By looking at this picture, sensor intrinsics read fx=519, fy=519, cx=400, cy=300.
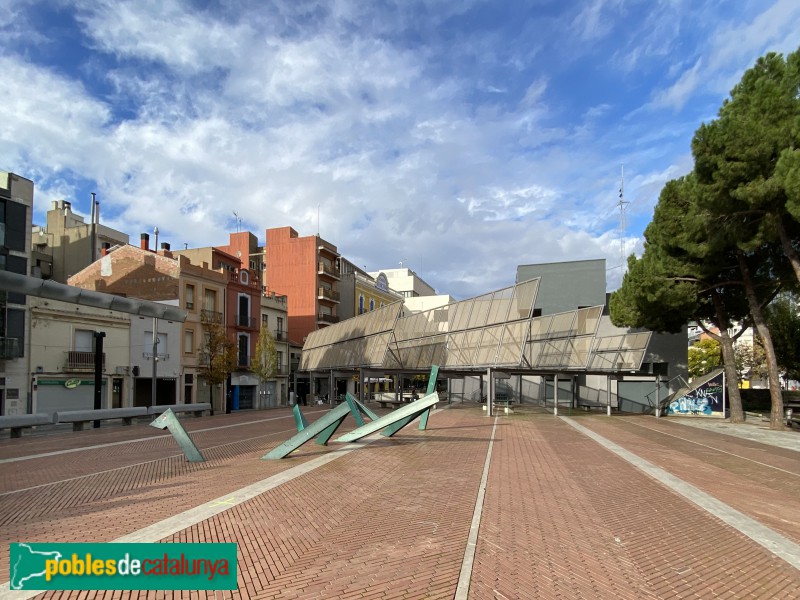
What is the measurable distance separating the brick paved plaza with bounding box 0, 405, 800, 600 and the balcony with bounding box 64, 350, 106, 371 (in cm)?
1492

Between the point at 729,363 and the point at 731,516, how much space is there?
23.3 metres

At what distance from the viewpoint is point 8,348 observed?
80.9 ft

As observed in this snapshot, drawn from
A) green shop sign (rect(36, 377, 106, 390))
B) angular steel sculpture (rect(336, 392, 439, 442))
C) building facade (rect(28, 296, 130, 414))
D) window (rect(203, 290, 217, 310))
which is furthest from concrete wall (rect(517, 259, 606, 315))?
angular steel sculpture (rect(336, 392, 439, 442))

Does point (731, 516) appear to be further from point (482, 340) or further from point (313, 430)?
point (482, 340)

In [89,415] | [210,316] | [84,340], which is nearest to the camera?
[89,415]

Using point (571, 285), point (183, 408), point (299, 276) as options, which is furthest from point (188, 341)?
point (571, 285)

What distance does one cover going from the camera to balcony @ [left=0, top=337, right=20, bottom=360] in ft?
80.3

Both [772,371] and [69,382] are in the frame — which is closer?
[772,371]

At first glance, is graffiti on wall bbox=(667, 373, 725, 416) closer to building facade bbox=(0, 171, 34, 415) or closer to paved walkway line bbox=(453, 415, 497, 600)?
paved walkway line bbox=(453, 415, 497, 600)

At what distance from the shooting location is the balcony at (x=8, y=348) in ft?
80.3

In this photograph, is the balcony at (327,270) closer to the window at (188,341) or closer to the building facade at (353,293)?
the building facade at (353,293)

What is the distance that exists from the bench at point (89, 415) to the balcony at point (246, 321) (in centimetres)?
1811

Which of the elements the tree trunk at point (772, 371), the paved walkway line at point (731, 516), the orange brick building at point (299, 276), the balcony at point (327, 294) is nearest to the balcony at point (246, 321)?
the orange brick building at point (299, 276)

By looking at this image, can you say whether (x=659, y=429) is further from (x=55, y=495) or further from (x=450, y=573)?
(x=55, y=495)
